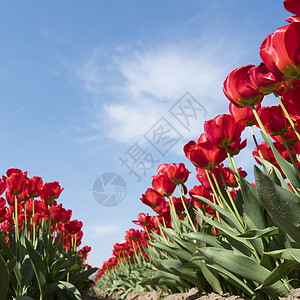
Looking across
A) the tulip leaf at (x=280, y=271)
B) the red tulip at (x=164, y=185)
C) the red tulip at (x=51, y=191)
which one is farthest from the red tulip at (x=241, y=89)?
the red tulip at (x=51, y=191)

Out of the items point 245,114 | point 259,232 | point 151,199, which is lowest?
point 259,232

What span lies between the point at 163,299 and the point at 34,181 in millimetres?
1868

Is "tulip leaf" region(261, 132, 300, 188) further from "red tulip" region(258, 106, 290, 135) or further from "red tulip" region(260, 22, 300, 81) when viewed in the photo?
"red tulip" region(260, 22, 300, 81)

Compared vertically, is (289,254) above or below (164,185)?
below

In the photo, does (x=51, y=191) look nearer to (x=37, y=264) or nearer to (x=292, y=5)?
(x=37, y=264)

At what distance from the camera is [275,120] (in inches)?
66.8

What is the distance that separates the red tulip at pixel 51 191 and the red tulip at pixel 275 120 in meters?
2.47

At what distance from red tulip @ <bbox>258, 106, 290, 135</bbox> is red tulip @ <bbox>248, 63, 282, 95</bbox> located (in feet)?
1.01

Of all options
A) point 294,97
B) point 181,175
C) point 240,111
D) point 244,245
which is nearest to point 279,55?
point 294,97

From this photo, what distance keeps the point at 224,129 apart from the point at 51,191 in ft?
7.62

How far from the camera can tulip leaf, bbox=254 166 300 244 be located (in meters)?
1.23

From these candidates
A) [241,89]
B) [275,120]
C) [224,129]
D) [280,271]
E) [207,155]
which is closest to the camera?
[280,271]

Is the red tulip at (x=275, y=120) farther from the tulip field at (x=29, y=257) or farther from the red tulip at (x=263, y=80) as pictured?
the tulip field at (x=29, y=257)

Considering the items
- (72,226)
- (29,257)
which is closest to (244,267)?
(29,257)
